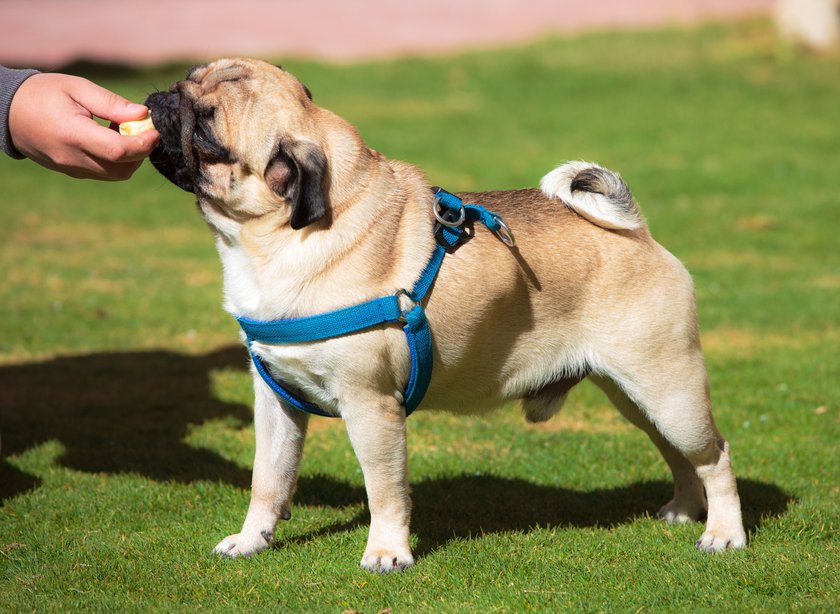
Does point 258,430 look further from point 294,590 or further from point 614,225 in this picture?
point 614,225

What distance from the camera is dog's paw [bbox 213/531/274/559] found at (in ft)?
16.8

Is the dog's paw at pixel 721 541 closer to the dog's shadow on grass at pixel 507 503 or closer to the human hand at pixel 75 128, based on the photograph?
the dog's shadow on grass at pixel 507 503

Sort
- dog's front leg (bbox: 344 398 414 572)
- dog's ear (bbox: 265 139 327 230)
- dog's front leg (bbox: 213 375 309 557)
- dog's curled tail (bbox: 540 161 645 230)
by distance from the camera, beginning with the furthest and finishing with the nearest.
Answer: dog's curled tail (bbox: 540 161 645 230)
dog's front leg (bbox: 213 375 309 557)
dog's front leg (bbox: 344 398 414 572)
dog's ear (bbox: 265 139 327 230)

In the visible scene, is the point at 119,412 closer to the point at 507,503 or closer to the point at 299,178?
the point at 507,503

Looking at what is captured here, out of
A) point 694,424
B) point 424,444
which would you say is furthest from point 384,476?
point 424,444

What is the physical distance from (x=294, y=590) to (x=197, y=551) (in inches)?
27.3

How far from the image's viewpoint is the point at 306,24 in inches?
1082

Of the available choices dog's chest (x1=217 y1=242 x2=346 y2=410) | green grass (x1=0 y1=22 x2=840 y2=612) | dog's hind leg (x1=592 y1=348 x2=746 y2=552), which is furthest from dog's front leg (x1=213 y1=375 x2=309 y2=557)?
dog's hind leg (x1=592 y1=348 x2=746 y2=552)

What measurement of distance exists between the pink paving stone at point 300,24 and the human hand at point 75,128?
19767 millimetres

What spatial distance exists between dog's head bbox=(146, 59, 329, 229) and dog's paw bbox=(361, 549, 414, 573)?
1604 mm

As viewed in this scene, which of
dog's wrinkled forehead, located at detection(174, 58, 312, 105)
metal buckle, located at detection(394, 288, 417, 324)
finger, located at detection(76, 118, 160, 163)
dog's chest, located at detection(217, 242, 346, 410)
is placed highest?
dog's wrinkled forehead, located at detection(174, 58, 312, 105)

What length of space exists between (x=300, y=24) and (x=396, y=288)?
24.1m

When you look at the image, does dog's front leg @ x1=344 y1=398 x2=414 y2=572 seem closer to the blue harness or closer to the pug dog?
the pug dog

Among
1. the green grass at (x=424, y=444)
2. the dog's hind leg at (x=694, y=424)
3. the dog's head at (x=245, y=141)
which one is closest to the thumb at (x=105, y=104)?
the dog's head at (x=245, y=141)
